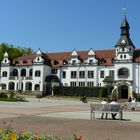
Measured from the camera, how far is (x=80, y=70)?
8275 centimetres

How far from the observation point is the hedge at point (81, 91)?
2938 inches

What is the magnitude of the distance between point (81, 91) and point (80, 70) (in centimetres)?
695

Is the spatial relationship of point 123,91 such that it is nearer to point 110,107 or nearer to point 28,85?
point 28,85

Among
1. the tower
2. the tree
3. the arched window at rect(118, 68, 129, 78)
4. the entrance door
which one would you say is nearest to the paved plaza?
the entrance door

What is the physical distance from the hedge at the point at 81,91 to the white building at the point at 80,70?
2.42 meters

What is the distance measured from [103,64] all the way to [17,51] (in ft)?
143

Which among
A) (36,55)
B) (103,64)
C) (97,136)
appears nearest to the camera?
(97,136)

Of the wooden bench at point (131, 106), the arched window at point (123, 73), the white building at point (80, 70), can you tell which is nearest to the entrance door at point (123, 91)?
the white building at point (80, 70)

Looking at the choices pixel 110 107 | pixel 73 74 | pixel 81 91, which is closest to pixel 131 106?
pixel 110 107

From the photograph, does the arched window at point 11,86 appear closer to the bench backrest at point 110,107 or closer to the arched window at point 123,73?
the arched window at point 123,73

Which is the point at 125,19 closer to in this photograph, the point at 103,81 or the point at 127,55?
the point at 127,55

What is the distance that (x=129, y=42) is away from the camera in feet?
252

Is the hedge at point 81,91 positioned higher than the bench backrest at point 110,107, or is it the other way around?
the hedge at point 81,91

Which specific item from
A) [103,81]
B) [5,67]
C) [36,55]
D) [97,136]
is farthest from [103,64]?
[97,136]
